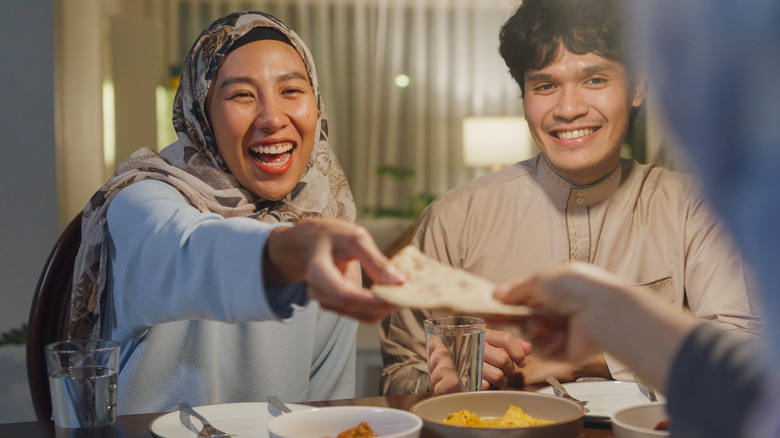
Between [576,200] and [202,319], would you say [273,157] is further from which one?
[576,200]

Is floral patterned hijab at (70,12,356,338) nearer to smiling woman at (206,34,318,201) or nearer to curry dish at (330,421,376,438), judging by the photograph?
smiling woman at (206,34,318,201)

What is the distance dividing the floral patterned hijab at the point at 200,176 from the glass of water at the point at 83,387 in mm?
478

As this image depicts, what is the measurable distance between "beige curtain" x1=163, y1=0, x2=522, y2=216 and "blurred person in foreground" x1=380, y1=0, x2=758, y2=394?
5.37m

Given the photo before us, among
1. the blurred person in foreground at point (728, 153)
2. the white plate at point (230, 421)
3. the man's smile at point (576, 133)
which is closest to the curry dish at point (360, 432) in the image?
the white plate at point (230, 421)

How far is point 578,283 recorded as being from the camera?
67 cm

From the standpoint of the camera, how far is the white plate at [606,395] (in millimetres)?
1082

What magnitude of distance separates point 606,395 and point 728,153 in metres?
0.82

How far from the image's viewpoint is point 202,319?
124 cm

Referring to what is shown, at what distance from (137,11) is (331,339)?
4.91 metres

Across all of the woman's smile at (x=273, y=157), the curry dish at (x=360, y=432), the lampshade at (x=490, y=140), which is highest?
the lampshade at (x=490, y=140)

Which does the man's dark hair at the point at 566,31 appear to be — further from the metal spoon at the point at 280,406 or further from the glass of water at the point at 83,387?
the glass of water at the point at 83,387

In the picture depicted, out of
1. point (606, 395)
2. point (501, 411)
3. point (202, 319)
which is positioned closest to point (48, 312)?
point (202, 319)

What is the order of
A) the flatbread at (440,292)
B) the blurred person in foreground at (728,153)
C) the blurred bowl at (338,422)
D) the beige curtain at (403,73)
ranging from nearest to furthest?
1. the blurred person in foreground at (728,153)
2. the flatbread at (440,292)
3. the blurred bowl at (338,422)
4. the beige curtain at (403,73)

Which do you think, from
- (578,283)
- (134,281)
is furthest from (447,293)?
(134,281)
